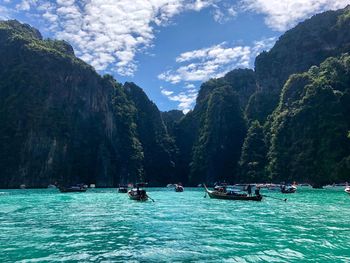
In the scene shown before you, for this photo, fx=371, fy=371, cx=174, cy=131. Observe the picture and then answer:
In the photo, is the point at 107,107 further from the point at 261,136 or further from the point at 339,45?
the point at 339,45

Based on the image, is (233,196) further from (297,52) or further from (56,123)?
(297,52)

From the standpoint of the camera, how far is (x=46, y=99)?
151875 millimetres

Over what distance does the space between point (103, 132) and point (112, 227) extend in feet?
479

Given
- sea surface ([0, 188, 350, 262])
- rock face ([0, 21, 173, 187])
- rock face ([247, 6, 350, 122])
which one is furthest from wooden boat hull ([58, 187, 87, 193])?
rock face ([247, 6, 350, 122])

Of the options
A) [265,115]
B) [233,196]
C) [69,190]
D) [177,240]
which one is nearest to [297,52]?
[265,115]

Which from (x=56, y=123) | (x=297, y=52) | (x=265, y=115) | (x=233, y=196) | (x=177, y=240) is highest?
(x=297, y=52)

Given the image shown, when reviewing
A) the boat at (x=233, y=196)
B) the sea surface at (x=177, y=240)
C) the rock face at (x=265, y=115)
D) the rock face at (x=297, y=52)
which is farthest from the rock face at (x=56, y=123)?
the sea surface at (x=177, y=240)

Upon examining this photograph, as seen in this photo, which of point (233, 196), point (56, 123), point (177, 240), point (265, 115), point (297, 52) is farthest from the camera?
point (265, 115)

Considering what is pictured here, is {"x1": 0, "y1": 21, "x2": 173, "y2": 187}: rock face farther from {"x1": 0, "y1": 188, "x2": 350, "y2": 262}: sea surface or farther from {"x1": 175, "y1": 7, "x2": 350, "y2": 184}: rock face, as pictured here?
{"x1": 0, "y1": 188, "x2": 350, "y2": 262}: sea surface

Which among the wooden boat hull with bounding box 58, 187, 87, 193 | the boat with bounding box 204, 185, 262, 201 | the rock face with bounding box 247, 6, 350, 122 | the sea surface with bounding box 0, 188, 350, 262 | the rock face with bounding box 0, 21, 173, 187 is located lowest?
the sea surface with bounding box 0, 188, 350, 262

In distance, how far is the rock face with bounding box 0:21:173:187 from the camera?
5502 inches

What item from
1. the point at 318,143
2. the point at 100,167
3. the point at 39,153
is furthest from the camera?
the point at 100,167

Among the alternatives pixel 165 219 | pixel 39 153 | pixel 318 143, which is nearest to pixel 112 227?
pixel 165 219

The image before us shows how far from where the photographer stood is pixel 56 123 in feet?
490
